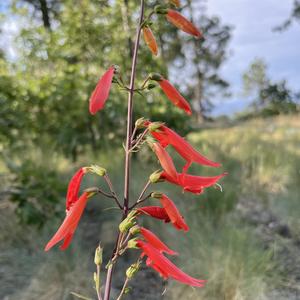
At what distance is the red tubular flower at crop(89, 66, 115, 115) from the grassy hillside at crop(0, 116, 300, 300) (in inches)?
76.6

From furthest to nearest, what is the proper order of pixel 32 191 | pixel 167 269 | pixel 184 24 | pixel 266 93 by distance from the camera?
1. pixel 266 93
2. pixel 32 191
3. pixel 184 24
4. pixel 167 269

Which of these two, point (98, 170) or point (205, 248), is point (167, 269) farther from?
point (205, 248)

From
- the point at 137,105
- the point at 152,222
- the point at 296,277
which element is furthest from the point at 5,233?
the point at 137,105

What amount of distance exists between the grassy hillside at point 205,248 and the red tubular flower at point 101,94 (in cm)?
194

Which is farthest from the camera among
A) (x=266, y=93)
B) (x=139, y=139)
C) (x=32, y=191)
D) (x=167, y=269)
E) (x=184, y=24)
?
(x=266, y=93)

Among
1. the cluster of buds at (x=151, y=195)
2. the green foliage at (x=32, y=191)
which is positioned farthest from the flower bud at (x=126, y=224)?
the green foliage at (x=32, y=191)

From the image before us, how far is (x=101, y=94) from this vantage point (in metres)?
1.36

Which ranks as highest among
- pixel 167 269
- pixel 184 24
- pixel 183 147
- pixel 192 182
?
pixel 184 24

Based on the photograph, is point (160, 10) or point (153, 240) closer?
point (153, 240)

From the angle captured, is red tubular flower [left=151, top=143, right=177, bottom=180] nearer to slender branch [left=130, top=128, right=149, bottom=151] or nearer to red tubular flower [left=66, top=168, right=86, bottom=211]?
slender branch [left=130, top=128, right=149, bottom=151]

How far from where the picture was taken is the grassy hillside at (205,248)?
324cm

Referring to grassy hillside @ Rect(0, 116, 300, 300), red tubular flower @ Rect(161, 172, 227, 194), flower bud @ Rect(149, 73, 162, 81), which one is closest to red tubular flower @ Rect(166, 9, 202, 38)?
flower bud @ Rect(149, 73, 162, 81)

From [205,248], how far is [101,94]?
2.45m

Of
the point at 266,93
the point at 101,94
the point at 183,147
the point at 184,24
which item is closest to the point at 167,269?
the point at 183,147
